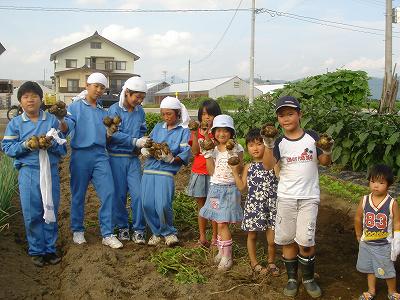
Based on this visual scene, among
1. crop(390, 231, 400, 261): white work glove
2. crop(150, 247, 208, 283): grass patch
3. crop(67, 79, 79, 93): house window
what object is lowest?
crop(150, 247, 208, 283): grass patch

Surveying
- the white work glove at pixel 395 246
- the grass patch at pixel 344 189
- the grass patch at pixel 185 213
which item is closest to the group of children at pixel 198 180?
the white work glove at pixel 395 246

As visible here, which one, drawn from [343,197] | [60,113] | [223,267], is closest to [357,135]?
[343,197]

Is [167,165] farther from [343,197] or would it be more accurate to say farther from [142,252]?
[343,197]

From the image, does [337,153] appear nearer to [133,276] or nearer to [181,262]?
[181,262]

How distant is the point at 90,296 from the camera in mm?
3484

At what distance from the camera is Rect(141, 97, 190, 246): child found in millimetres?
4492

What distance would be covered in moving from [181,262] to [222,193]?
71 centimetres

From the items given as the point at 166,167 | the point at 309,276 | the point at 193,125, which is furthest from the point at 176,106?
the point at 309,276

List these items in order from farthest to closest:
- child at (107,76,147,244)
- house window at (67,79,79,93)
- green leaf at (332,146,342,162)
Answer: house window at (67,79,79,93) < green leaf at (332,146,342,162) < child at (107,76,147,244)

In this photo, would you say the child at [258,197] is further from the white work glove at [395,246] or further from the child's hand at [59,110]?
the child's hand at [59,110]

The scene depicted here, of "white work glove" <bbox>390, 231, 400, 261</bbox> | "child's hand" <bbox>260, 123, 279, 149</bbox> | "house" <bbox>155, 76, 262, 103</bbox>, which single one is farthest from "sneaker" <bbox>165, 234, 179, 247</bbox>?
"house" <bbox>155, 76, 262, 103</bbox>

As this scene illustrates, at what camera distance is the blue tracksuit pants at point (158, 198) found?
4.52 meters

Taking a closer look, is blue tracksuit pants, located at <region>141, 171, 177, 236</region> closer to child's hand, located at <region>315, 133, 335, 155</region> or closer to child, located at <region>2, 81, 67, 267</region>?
child, located at <region>2, 81, 67, 267</region>

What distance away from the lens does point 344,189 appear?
6500 millimetres
